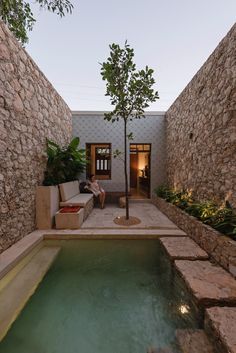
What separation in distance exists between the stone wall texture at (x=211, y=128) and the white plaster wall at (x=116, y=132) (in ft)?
6.00

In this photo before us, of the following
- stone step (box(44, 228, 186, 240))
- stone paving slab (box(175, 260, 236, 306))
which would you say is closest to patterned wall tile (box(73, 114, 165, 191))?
stone step (box(44, 228, 186, 240))

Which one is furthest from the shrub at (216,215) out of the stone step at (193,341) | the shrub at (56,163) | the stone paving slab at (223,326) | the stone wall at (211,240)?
the shrub at (56,163)

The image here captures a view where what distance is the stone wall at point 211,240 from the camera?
226cm

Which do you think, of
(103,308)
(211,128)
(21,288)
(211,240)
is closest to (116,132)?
(211,128)

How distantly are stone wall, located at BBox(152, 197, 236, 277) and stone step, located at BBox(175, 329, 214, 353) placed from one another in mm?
1015

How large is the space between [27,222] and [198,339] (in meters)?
3.39

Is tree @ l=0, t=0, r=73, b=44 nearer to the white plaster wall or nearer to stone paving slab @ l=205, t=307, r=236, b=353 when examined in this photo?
the white plaster wall

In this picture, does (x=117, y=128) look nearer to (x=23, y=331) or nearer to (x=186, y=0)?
(x=186, y=0)

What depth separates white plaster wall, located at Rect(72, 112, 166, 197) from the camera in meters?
7.36

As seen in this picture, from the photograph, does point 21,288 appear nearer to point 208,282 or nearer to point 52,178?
point 208,282

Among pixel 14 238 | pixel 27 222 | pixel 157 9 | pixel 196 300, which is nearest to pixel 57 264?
pixel 14 238

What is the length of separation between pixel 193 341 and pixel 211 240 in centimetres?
155

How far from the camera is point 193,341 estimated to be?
4.74 feet

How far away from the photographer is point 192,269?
7.70ft
